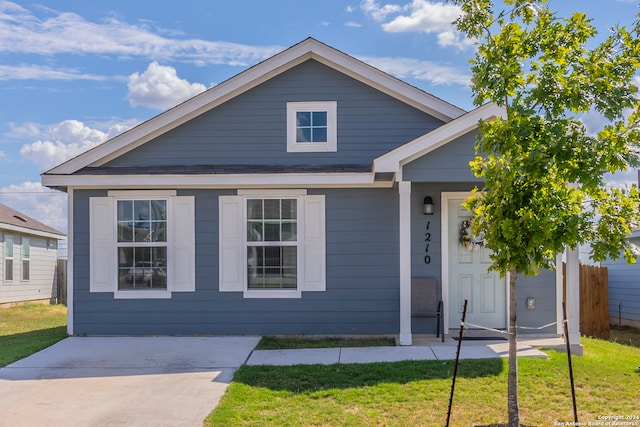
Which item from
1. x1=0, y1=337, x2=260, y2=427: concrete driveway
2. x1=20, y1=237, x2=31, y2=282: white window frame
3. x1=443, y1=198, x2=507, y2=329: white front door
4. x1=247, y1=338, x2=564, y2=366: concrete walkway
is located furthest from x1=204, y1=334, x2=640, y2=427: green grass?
x1=20, y1=237, x2=31, y2=282: white window frame

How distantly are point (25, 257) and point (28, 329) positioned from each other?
7.54 m

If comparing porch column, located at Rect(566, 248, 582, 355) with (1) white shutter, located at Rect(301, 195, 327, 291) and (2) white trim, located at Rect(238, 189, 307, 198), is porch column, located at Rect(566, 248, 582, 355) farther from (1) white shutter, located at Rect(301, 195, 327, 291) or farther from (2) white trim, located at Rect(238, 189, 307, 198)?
(2) white trim, located at Rect(238, 189, 307, 198)

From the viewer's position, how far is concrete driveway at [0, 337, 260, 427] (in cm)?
573

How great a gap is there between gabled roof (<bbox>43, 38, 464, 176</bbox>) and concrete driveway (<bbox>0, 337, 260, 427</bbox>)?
3197 millimetres

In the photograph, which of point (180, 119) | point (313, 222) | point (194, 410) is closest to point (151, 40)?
point (180, 119)

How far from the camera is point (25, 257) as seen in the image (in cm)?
1839

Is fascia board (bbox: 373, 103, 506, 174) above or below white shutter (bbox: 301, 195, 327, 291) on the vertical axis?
above

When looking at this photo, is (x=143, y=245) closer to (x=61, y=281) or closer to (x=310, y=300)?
(x=310, y=300)

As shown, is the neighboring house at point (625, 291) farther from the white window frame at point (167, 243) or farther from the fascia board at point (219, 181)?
the white window frame at point (167, 243)

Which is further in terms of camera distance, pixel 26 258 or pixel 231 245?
pixel 26 258

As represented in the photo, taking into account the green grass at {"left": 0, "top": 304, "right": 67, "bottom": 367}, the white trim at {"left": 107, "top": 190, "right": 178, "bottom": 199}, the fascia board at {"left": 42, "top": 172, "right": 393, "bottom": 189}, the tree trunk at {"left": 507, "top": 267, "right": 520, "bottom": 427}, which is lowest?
the green grass at {"left": 0, "top": 304, "right": 67, "bottom": 367}

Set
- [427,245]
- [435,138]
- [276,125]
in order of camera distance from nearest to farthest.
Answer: [435,138], [427,245], [276,125]

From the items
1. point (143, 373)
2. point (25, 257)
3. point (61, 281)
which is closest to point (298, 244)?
point (143, 373)

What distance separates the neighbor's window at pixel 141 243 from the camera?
383 inches
